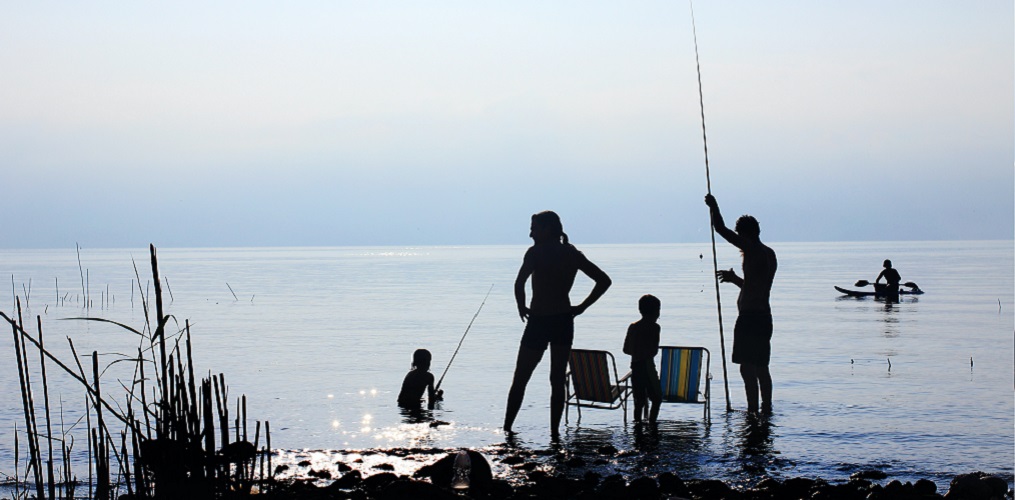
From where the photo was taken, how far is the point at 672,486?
675 cm

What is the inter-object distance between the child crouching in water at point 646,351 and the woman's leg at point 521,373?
125cm

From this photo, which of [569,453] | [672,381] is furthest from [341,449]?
[672,381]

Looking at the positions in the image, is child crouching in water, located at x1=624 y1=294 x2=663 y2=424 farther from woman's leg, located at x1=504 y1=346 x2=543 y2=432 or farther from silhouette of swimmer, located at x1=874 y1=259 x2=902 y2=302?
silhouette of swimmer, located at x1=874 y1=259 x2=902 y2=302

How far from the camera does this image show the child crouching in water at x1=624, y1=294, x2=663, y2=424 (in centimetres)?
1002

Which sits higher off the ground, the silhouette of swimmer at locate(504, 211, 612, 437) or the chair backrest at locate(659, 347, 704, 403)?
the silhouette of swimmer at locate(504, 211, 612, 437)

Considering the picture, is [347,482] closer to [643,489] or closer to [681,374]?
[643,489]

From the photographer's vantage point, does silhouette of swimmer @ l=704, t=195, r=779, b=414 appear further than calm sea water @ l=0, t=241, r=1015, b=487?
Yes

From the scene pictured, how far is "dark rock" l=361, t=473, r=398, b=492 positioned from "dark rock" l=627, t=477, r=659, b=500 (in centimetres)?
157

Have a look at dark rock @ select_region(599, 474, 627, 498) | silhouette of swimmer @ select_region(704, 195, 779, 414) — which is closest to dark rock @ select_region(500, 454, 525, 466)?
dark rock @ select_region(599, 474, 627, 498)

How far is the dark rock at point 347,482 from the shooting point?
6.89 m

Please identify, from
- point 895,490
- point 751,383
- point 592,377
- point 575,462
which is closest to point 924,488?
point 895,490

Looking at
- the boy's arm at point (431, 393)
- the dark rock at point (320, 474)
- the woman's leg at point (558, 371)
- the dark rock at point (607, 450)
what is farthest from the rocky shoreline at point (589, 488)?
the boy's arm at point (431, 393)

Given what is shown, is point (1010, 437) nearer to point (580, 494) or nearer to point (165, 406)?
point (580, 494)

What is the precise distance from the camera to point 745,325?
9883 mm
